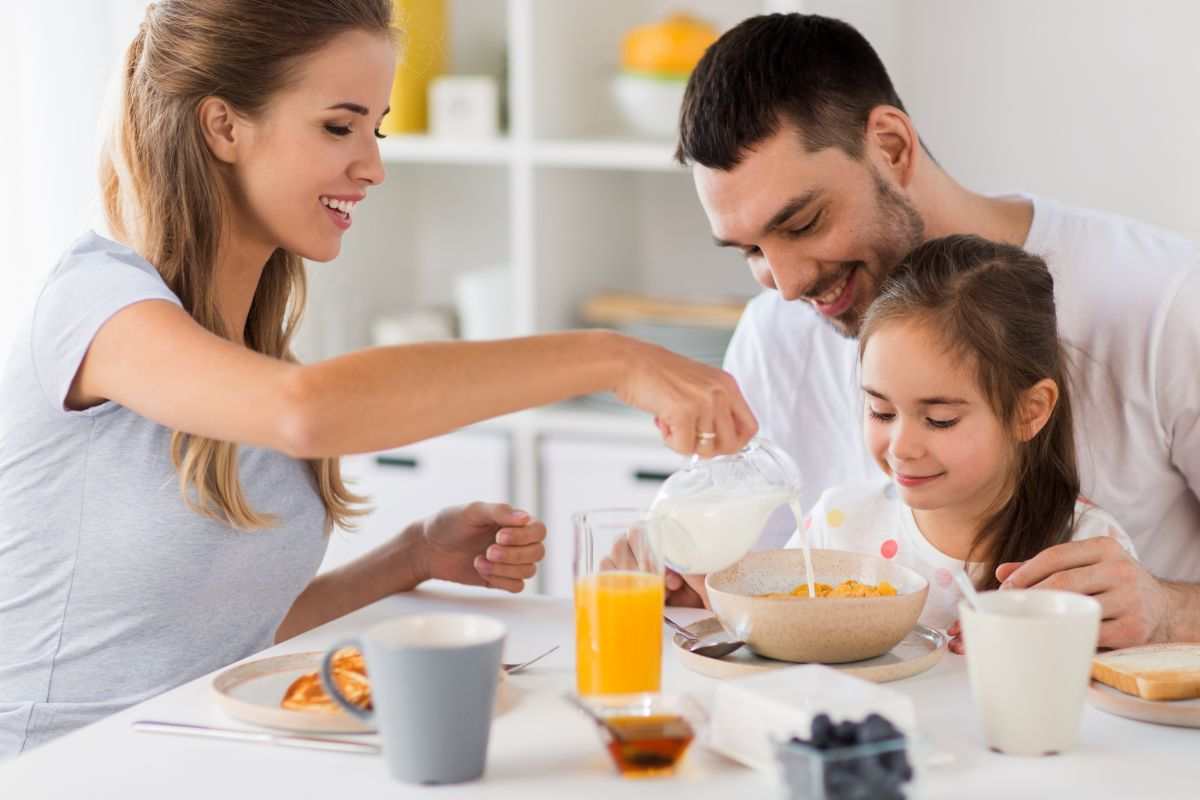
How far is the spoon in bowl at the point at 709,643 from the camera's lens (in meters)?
1.40

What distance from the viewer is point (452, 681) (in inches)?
42.6

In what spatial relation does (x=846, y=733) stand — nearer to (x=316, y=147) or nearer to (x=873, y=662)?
(x=873, y=662)

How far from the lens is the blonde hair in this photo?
5.41ft

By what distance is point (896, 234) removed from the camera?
1.96 metres

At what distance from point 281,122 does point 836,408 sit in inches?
35.7

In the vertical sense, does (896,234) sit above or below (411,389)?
above

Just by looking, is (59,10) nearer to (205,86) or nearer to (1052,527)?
(205,86)

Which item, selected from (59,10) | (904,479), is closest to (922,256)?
(904,479)

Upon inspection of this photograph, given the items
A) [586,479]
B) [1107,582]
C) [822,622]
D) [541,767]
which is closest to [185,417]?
[541,767]

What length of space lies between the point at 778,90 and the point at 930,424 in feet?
1.56

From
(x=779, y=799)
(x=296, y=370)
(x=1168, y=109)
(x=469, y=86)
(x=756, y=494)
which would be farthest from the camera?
(x=469, y=86)

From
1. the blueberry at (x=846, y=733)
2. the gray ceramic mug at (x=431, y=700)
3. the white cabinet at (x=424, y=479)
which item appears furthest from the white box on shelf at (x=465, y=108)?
the blueberry at (x=846, y=733)

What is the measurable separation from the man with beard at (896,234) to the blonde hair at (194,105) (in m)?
0.49

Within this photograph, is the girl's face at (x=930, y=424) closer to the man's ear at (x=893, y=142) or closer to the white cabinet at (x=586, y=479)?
the man's ear at (x=893, y=142)
